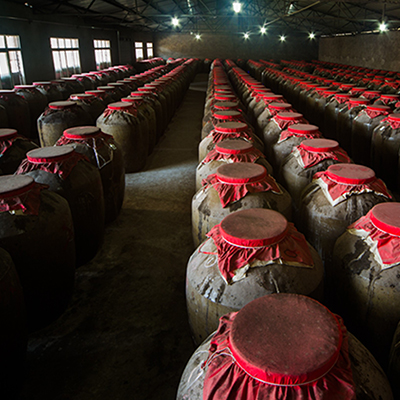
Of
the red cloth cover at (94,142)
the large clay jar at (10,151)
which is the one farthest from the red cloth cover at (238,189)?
the large clay jar at (10,151)

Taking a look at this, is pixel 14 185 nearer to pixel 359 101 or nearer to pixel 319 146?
pixel 319 146

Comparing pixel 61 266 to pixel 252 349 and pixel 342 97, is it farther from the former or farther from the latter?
pixel 342 97

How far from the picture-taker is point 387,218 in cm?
202

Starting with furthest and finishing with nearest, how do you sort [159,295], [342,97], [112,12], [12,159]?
1. [112,12]
2. [342,97]
3. [12,159]
4. [159,295]

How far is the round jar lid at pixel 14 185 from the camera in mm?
2359

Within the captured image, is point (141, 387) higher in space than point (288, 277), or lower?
lower

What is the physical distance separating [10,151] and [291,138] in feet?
10.7

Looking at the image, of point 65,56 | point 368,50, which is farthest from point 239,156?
point 368,50

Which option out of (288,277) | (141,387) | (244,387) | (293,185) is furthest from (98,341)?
(293,185)

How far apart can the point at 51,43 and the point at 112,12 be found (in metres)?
3.56

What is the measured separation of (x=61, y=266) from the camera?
265cm

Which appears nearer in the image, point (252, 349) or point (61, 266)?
point (252, 349)

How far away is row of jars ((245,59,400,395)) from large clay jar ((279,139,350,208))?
114cm

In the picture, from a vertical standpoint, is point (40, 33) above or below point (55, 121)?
above
